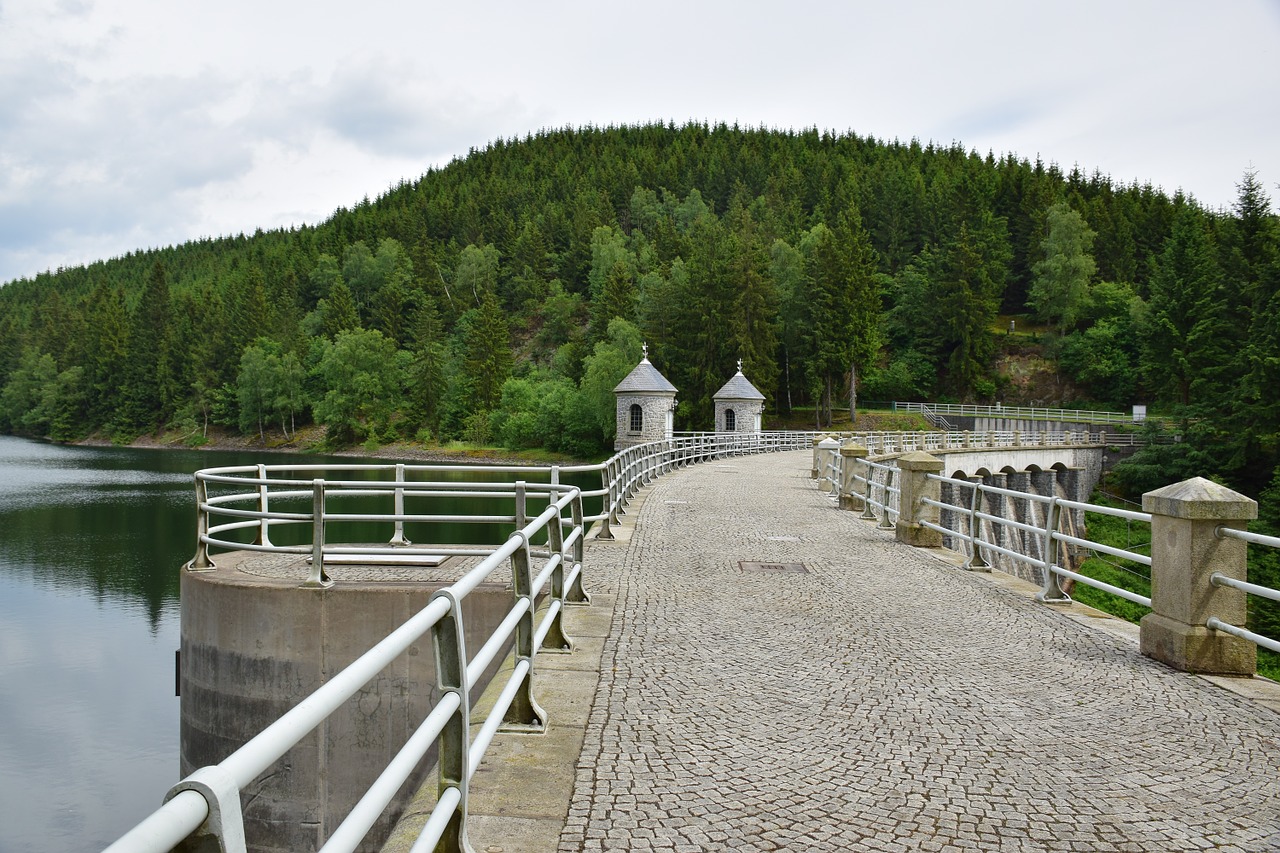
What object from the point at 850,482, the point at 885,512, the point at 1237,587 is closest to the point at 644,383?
the point at 850,482

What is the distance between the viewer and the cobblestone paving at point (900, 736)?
12.6 ft

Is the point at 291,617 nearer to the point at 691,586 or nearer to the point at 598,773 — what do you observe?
the point at 691,586

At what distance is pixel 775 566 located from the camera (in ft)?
37.9

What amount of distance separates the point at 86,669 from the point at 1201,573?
20171 millimetres

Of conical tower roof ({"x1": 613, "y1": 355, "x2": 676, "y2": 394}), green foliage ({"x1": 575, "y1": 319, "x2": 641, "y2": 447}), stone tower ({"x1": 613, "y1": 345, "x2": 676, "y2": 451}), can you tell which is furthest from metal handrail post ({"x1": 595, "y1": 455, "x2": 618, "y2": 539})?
green foliage ({"x1": 575, "y1": 319, "x2": 641, "y2": 447})

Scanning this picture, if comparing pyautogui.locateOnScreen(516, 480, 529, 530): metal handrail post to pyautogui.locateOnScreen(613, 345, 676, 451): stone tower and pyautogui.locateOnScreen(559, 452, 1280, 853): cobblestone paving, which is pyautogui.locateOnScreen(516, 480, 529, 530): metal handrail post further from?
pyautogui.locateOnScreen(613, 345, 676, 451): stone tower

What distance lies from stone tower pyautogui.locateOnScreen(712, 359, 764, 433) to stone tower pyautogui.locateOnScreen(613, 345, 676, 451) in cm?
333

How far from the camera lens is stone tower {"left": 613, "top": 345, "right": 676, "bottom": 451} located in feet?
171

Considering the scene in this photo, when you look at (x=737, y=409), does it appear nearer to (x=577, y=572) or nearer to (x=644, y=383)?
(x=644, y=383)

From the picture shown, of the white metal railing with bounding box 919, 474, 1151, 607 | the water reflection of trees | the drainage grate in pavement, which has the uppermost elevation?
the white metal railing with bounding box 919, 474, 1151, 607

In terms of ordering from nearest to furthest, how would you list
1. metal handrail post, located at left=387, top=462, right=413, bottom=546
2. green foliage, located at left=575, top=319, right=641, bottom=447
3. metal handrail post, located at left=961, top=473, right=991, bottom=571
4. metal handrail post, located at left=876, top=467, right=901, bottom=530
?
metal handrail post, located at left=387, top=462, right=413, bottom=546 → metal handrail post, located at left=961, top=473, right=991, bottom=571 → metal handrail post, located at left=876, top=467, right=901, bottom=530 → green foliage, located at left=575, top=319, right=641, bottom=447

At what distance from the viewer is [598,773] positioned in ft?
14.2

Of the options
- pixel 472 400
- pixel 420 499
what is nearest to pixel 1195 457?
pixel 420 499

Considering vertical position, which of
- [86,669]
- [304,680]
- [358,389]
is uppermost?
[358,389]
